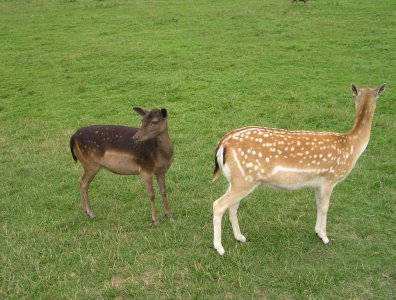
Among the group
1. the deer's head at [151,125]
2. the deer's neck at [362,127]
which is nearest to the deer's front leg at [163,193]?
the deer's head at [151,125]

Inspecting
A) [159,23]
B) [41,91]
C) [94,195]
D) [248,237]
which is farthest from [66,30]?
[248,237]

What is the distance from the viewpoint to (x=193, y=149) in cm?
947

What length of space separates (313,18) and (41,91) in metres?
11.8

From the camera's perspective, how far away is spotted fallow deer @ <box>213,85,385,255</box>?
575 cm

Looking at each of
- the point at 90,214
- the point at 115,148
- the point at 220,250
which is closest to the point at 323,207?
the point at 220,250

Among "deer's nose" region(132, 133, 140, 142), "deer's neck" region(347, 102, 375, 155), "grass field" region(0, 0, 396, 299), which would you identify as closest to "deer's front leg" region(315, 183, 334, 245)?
"grass field" region(0, 0, 396, 299)

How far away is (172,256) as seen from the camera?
5938 millimetres

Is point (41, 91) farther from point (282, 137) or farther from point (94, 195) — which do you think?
point (282, 137)

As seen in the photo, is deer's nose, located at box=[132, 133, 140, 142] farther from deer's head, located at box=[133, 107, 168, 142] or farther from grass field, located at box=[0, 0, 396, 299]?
grass field, located at box=[0, 0, 396, 299]

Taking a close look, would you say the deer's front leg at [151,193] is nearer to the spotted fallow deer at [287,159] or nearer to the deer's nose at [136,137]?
the deer's nose at [136,137]

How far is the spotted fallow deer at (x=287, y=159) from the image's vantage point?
575 cm

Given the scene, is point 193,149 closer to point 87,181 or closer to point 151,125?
point 87,181

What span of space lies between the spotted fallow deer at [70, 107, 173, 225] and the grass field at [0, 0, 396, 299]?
2.41ft

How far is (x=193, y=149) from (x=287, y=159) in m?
3.86
